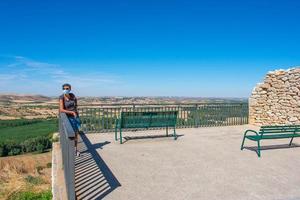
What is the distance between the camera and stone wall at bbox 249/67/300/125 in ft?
44.4

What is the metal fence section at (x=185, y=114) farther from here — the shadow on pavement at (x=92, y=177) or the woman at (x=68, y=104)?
the woman at (x=68, y=104)

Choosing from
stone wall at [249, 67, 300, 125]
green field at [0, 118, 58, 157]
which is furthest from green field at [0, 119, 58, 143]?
stone wall at [249, 67, 300, 125]

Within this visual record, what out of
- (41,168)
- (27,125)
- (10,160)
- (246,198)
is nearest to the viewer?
(246,198)

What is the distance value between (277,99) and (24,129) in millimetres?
67867

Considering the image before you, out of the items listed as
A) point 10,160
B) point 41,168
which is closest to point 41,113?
point 10,160

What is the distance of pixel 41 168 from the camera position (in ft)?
149

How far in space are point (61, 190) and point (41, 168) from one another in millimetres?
43305

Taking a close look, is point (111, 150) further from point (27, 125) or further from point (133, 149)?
point (27, 125)

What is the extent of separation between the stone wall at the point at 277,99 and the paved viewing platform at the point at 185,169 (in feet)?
11.8

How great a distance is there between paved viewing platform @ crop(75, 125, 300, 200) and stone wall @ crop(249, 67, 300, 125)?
359 cm

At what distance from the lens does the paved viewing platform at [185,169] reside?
5344mm

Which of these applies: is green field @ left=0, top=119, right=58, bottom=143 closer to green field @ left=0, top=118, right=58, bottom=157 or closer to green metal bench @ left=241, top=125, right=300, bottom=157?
green field @ left=0, top=118, right=58, bottom=157

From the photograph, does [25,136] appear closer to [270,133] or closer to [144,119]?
[144,119]

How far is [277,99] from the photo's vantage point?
14.4 metres
